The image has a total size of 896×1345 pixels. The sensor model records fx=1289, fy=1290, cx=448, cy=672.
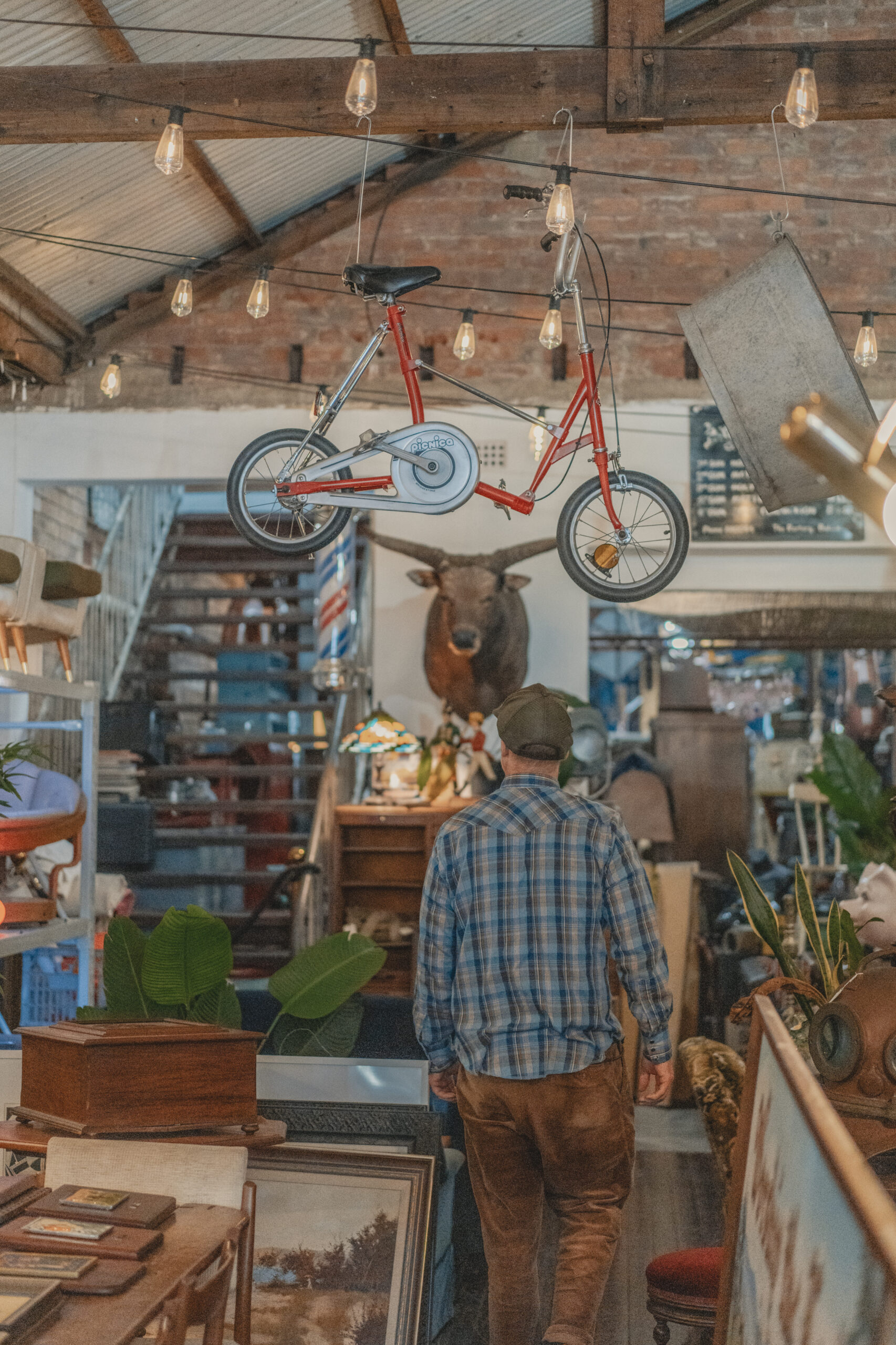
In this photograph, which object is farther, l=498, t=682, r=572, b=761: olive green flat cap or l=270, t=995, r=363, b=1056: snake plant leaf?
l=270, t=995, r=363, b=1056: snake plant leaf

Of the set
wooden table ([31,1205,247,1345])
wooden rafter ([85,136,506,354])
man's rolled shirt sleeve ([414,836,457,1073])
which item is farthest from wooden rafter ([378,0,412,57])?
wooden table ([31,1205,247,1345])

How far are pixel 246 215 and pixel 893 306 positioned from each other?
3985mm

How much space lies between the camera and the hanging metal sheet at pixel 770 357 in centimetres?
387

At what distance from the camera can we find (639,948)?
303cm

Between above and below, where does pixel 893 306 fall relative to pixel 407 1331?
above

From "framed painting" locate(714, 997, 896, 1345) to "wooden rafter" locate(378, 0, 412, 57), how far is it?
20.5 ft

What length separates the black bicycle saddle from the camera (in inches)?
170

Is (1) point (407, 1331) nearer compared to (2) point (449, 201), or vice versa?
(1) point (407, 1331)

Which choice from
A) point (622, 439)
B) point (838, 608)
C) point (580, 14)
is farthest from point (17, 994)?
point (580, 14)

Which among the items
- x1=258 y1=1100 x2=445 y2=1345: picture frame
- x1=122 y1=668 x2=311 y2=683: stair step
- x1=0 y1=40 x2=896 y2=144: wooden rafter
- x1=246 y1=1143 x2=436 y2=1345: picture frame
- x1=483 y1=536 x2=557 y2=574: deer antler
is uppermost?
x1=0 y1=40 x2=896 y2=144: wooden rafter

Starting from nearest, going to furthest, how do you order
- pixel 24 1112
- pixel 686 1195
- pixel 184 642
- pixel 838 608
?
pixel 24 1112 → pixel 686 1195 → pixel 838 608 → pixel 184 642

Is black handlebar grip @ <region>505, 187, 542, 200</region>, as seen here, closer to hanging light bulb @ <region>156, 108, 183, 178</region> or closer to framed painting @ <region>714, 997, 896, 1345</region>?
hanging light bulb @ <region>156, 108, 183, 178</region>

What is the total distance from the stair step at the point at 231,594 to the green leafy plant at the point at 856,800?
515 centimetres

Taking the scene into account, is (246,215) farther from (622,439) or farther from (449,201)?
(622,439)
